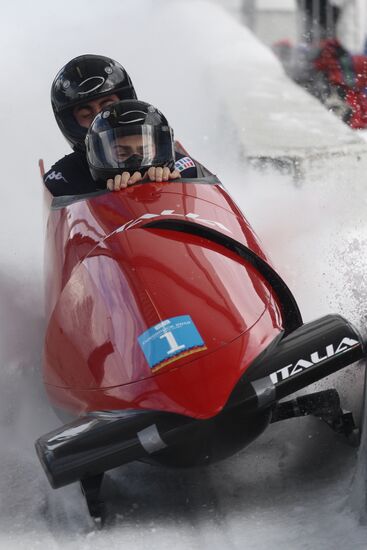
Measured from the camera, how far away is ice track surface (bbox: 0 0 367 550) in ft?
11.1

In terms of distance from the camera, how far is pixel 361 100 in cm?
988

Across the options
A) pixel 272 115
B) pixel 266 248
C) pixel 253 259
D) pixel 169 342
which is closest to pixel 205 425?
pixel 169 342

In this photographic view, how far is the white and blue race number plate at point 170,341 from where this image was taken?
10.8 ft

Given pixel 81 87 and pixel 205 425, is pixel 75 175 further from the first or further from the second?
pixel 205 425

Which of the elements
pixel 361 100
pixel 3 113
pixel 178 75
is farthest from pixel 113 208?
pixel 361 100

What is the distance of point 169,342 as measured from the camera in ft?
10.8

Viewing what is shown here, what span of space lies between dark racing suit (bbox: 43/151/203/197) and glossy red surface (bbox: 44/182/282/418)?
489mm

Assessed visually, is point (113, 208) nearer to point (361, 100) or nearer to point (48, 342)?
point (48, 342)

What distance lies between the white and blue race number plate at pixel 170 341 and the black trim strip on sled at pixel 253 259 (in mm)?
519

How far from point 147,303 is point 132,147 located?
3.19 feet

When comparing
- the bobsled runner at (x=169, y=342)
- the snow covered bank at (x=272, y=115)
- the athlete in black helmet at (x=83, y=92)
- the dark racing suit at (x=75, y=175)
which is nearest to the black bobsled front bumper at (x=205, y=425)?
the bobsled runner at (x=169, y=342)

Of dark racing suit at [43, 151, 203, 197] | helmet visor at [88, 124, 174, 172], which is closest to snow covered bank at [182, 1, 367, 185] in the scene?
dark racing suit at [43, 151, 203, 197]

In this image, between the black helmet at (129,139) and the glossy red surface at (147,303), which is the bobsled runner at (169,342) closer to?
the glossy red surface at (147,303)

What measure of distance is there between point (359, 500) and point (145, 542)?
729 millimetres
